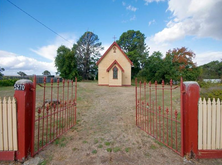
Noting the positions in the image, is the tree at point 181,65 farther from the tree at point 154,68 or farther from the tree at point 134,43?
the tree at point 134,43

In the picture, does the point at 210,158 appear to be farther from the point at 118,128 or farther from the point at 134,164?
the point at 118,128

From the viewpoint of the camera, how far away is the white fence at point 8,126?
267 centimetres

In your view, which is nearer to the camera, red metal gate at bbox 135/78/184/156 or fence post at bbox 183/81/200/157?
fence post at bbox 183/81/200/157

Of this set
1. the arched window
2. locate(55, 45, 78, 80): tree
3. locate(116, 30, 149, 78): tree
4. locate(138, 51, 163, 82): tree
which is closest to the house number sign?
the arched window

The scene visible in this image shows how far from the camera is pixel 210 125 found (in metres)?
2.74

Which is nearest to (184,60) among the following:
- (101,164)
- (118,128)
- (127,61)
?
(127,61)

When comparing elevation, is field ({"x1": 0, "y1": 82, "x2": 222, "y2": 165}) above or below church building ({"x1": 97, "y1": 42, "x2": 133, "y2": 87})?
below

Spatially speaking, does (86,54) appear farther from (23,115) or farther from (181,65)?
(23,115)

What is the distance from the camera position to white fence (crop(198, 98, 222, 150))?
2.71m

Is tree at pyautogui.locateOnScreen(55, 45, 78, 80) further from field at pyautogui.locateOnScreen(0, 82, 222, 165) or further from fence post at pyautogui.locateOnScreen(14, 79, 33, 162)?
fence post at pyautogui.locateOnScreen(14, 79, 33, 162)

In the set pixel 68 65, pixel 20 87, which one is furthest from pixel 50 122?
pixel 68 65

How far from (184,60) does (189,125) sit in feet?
→ 92.9

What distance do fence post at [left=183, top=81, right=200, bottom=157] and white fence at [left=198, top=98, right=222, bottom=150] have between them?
0.33 ft

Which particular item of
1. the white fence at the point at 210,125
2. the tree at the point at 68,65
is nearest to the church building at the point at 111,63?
the tree at the point at 68,65
